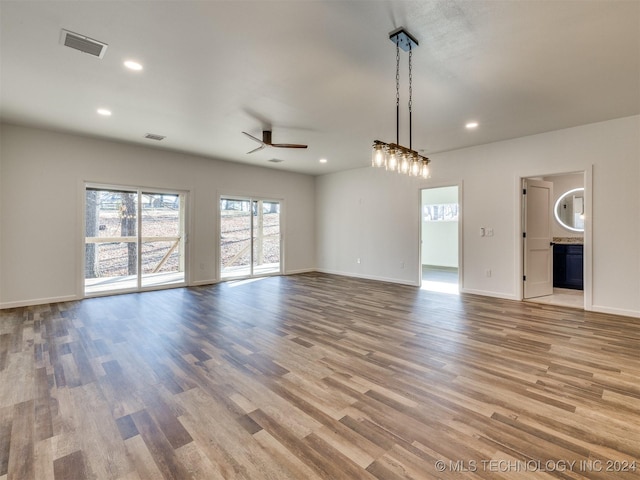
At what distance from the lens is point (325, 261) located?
8828 mm

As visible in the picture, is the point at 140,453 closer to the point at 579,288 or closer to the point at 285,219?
the point at 285,219

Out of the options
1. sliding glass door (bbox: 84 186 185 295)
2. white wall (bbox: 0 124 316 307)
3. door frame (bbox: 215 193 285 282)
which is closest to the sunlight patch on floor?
door frame (bbox: 215 193 285 282)

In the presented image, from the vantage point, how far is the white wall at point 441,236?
380 inches

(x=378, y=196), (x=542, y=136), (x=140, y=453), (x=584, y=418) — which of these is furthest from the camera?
(x=378, y=196)

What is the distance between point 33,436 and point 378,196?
676 centimetres

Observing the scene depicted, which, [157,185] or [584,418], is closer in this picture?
[584,418]

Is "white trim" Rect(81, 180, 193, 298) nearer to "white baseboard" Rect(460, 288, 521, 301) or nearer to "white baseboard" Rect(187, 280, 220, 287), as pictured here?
"white baseboard" Rect(187, 280, 220, 287)

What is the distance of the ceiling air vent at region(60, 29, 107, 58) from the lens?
8.35ft

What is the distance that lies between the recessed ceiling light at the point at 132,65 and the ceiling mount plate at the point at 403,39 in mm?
2440

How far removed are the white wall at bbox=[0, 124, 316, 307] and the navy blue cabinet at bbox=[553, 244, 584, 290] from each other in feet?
25.1

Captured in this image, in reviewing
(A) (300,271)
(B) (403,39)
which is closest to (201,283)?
(A) (300,271)

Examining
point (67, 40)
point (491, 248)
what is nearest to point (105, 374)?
point (67, 40)

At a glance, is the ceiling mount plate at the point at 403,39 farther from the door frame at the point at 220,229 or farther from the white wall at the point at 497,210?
the door frame at the point at 220,229

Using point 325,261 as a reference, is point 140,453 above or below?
below
